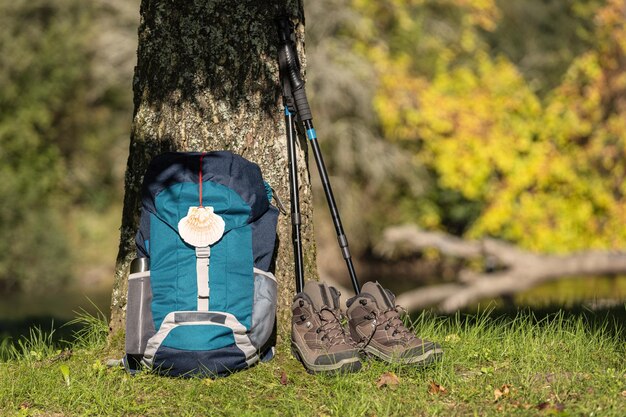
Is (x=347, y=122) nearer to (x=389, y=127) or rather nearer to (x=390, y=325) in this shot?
(x=389, y=127)

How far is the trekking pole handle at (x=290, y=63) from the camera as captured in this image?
4418mm

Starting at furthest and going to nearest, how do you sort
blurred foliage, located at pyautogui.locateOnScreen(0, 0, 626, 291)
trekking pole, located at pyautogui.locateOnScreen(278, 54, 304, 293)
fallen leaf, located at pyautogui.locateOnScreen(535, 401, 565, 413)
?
blurred foliage, located at pyautogui.locateOnScreen(0, 0, 626, 291) < trekking pole, located at pyautogui.locateOnScreen(278, 54, 304, 293) < fallen leaf, located at pyautogui.locateOnScreen(535, 401, 565, 413)

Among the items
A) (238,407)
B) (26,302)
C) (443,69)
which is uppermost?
(443,69)

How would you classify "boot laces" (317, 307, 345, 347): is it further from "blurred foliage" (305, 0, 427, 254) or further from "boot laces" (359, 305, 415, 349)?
"blurred foliage" (305, 0, 427, 254)

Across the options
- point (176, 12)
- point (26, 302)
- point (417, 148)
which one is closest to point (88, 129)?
point (26, 302)

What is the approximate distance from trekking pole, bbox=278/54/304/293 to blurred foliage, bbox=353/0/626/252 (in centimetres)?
1000

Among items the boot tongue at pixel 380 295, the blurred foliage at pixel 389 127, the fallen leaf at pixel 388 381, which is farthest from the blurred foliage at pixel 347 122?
the fallen leaf at pixel 388 381

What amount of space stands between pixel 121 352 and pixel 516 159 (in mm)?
10809

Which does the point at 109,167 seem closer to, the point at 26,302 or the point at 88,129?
the point at 88,129

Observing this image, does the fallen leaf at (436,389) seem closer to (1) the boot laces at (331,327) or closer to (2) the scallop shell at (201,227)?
(1) the boot laces at (331,327)

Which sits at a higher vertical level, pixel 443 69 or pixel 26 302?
Result: pixel 443 69

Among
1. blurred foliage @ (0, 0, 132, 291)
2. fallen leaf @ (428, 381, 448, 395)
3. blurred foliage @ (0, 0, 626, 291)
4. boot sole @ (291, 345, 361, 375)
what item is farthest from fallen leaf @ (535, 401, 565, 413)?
blurred foliage @ (0, 0, 132, 291)

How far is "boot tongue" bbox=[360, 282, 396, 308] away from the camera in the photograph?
13.6 feet

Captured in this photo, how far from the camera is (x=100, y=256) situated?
53.6 feet
